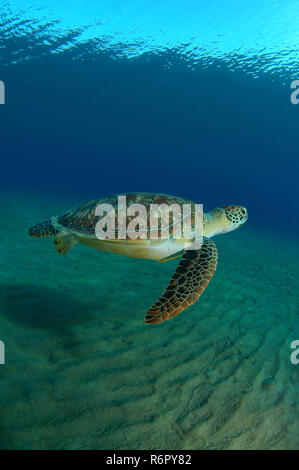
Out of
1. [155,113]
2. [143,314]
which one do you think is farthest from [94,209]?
[155,113]

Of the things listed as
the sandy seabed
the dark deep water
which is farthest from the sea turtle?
the dark deep water

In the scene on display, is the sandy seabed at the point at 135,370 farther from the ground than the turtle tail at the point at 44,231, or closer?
closer

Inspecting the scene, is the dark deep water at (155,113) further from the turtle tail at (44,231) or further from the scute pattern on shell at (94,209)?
the scute pattern on shell at (94,209)

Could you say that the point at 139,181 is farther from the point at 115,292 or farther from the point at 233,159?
the point at 115,292

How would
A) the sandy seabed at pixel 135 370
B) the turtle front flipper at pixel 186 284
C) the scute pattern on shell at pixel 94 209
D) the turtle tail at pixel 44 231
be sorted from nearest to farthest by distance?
the sandy seabed at pixel 135 370 → the turtle front flipper at pixel 186 284 → the scute pattern on shell at pixel 94 209 → the turtle tail at pixel 44 231

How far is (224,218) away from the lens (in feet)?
14.4

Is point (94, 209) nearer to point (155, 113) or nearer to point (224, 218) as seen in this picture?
point (224, 218)

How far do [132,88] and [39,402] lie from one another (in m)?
39.9

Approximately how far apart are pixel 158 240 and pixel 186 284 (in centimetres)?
81

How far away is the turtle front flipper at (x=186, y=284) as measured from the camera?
8.30 ft

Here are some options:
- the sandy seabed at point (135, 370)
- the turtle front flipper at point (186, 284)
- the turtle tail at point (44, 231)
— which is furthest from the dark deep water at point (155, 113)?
the turtle front flipper at point (186, 284)

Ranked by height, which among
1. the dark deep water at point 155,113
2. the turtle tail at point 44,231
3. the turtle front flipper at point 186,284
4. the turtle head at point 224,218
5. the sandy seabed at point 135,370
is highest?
the dark deep water at point 155,113

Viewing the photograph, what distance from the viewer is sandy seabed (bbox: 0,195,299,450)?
198 centimetres
